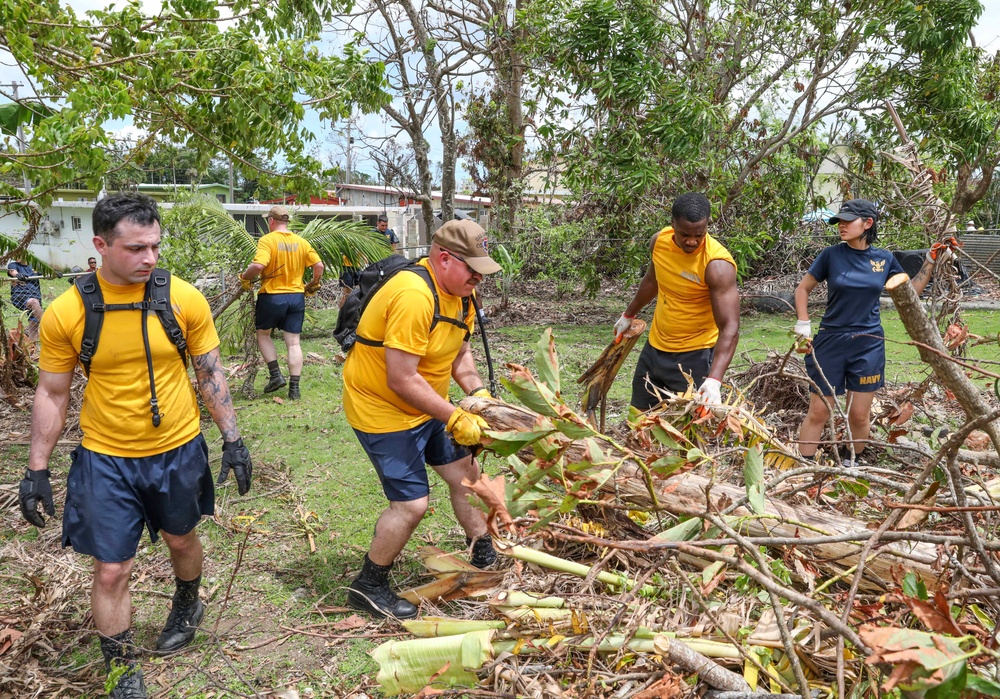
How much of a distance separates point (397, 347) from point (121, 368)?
1140 millimetres

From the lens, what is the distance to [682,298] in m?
4.55

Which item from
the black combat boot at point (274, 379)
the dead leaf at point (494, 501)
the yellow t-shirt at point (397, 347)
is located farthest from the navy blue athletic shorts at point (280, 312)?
the dead leaf at point (494, 501)

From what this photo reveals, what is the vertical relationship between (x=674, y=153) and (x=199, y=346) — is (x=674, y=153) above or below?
above

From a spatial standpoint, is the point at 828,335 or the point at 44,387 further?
the point at 828,335

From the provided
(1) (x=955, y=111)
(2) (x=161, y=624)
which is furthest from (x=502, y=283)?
(2) (x=161, y=624)

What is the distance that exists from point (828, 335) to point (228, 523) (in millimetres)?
4144

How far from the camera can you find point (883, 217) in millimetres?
10836

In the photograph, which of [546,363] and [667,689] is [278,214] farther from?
[667,689]

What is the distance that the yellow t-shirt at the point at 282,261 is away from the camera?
759cm

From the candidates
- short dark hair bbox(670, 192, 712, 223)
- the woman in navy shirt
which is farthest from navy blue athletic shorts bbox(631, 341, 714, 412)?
short dark hair bbox(670, 192, 712, 223)

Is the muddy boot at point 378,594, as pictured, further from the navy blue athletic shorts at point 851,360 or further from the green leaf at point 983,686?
the navy blue athletic shorts at point 851,360

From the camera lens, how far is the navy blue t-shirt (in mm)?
4809

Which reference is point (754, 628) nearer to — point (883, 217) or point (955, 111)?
point (955, 111)

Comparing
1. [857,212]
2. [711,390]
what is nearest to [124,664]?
[711,390]
